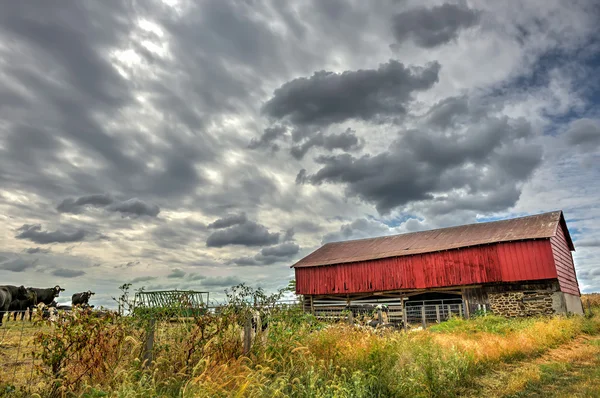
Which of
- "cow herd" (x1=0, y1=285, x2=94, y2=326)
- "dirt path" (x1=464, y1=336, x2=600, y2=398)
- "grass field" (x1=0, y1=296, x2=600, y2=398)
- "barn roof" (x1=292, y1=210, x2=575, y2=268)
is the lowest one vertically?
"dirt path" (x1=464, y1=336, x2=600, y2=398)

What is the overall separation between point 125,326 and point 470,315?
23.5m

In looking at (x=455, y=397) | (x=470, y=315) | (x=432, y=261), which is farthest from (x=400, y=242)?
(x=455, y=397)

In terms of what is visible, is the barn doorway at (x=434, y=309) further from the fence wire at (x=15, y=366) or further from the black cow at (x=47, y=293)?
the black cow at (x=47, y=293)

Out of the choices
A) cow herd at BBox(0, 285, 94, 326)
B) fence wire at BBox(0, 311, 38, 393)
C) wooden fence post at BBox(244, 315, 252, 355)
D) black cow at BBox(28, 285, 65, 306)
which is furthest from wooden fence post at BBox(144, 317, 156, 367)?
black cow at BBox(28, 285, 65, 306)

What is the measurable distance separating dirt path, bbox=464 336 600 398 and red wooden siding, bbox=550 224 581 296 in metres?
13.4

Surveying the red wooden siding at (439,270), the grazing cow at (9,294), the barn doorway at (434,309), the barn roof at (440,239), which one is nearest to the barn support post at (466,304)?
the barn doorway at (434,309)

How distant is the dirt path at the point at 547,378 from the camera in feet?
27.2

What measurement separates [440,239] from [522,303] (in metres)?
6.76

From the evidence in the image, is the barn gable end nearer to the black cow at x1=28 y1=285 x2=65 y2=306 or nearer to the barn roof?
the barn roof

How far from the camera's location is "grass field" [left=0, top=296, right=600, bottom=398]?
6031 mm

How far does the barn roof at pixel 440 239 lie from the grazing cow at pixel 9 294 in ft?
63.8

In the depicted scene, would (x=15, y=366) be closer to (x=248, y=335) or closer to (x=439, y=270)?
(x=248, y=335)

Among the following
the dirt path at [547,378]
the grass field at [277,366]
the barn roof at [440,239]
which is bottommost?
the dirt path at [547,378]

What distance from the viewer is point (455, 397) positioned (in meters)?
7.85
